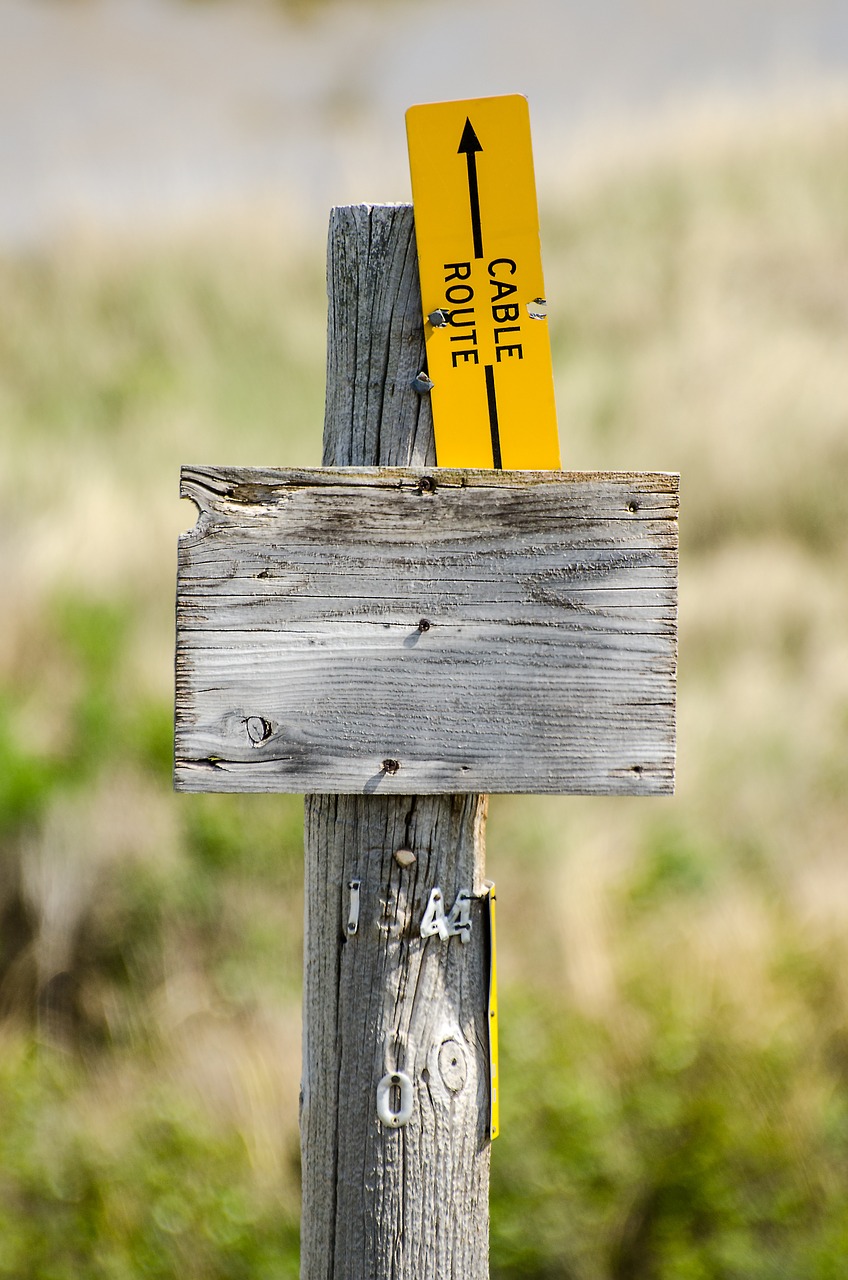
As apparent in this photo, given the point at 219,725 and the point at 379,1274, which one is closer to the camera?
the point at 219,725

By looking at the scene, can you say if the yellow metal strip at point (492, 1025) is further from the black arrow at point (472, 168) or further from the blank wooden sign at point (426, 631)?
the black arrow at point (472, 168)

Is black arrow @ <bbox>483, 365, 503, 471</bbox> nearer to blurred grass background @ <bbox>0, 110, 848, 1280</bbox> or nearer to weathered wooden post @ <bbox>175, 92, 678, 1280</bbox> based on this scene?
weathered wooden post @ <bbox>175, 92, 678, 1280</bbox>

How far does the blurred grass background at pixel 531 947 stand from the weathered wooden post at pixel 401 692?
1892mm

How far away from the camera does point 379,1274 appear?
4.69 ft

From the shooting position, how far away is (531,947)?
381cm

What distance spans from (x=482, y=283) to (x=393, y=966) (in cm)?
82

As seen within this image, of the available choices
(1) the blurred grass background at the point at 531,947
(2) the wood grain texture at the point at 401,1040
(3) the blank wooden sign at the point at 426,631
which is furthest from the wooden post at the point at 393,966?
(1) the blurred grass background at the point at 531,947

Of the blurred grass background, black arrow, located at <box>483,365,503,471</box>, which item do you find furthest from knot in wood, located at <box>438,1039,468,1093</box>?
the blurred grass background

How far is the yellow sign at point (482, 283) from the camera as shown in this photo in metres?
1.35

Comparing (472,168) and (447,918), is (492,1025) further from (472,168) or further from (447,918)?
(472,168)
